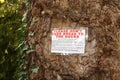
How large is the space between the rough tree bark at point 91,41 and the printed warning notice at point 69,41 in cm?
4

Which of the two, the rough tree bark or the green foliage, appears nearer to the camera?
the rough tree bark

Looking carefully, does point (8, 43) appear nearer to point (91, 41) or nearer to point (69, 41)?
point (69, 41)

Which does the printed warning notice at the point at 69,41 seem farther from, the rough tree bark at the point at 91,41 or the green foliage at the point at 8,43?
the green foliage at the point at 8,43

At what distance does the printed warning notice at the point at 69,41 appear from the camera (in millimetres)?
2700

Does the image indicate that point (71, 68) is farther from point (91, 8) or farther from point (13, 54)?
point (13, 54)

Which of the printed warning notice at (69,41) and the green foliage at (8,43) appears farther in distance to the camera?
the green foliage at (8,43)

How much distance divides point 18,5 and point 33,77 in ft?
8.50

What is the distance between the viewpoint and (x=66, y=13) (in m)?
2.74

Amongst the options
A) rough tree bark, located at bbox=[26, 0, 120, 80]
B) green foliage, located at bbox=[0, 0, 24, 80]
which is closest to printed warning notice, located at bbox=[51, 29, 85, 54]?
rough tree bark, located at bbox=[26, 0, 120, 80]

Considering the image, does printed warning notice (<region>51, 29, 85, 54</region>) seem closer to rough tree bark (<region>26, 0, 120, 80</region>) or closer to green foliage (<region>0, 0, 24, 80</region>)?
rough tree bark (<region>26, 0, 120, 80</region>)

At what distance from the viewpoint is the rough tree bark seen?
265 cm

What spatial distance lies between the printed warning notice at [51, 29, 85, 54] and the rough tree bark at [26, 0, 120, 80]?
0.14 ft

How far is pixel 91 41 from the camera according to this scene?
2.67 meters

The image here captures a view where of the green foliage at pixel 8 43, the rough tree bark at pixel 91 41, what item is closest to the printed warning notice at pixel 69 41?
the rough tree bark at pixel 91 41
